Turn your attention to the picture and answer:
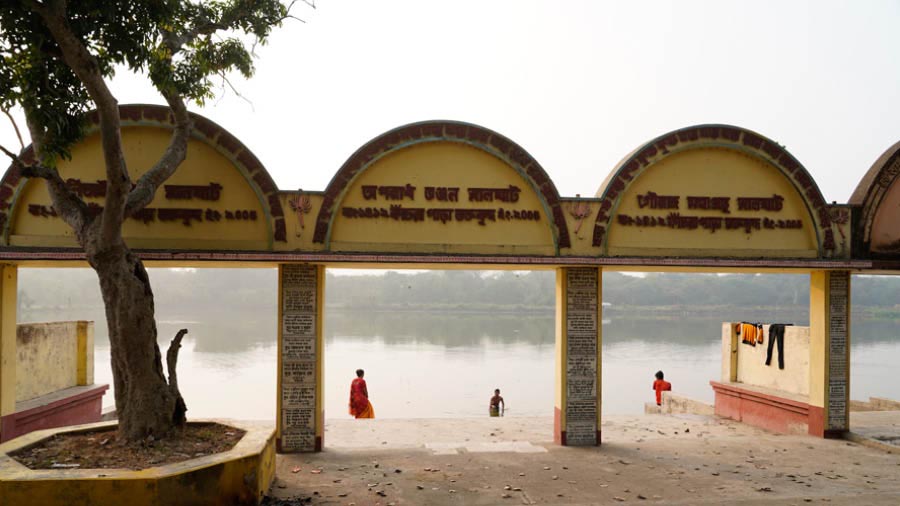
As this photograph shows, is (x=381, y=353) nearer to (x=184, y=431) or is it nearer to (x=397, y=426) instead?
(x=397, y=426)

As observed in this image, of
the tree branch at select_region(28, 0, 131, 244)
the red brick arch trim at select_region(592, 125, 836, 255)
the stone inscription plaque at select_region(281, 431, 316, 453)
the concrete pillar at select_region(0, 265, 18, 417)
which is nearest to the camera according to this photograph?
the tree branch at select_region(28, 0, 131, 244)

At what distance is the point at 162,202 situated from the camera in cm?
1095

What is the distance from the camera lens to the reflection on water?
86.5ft

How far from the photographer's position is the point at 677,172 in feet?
39.5

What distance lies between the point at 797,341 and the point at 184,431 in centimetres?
1233

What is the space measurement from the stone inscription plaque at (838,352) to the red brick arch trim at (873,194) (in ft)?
2.57

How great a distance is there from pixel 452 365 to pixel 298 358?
2561 centimetres

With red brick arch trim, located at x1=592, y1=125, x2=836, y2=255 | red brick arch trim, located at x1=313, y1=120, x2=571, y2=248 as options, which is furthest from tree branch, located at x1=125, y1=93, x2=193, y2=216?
red brick arch trim, located at x1=592, y1=125, x2=836, y2=255

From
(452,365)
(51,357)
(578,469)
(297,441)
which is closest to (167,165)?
(297,441)

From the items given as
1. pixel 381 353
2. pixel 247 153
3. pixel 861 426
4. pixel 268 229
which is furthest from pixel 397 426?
pixel 381 353

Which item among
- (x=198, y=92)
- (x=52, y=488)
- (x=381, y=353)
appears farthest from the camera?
(x=381, y=353)

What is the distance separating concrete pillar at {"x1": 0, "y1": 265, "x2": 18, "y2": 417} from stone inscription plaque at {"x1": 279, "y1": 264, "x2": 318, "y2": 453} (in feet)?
15.3

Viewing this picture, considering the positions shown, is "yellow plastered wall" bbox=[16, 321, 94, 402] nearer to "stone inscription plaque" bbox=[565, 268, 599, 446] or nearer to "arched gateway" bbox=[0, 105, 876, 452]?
"arched gateway" bbox=[0, 105, 876, 452]

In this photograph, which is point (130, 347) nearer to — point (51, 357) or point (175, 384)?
point (175, 384)
